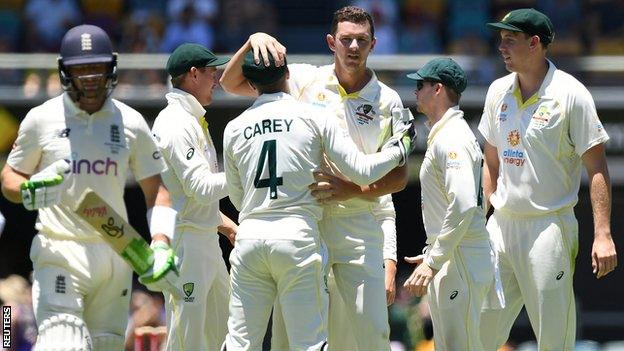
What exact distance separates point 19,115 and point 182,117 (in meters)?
6.50

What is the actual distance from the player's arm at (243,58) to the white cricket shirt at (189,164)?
39cm

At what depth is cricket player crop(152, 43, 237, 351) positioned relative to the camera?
8227 millimetres

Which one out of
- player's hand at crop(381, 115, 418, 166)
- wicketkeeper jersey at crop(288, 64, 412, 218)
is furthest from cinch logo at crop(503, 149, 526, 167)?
player's hand at crop(381, 115, 418, 166)

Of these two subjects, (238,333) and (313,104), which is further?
(313,104)

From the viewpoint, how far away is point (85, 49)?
7.17 meters

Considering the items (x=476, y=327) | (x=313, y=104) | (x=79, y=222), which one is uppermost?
(x=313, y=104)

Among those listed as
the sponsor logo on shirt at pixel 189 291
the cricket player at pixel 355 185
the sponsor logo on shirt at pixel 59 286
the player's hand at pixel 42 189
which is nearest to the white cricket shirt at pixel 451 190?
the cricket player at pixel 355 185

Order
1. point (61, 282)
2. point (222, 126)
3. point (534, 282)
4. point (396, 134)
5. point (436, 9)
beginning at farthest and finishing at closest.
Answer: point (436, 9) → point (222, 126) → point (534, 282) → point (396, 134) → point (61, 282)

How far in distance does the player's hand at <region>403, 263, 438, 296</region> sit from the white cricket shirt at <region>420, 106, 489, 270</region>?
1.4 inches

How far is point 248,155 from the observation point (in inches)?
292

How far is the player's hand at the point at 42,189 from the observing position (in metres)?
6.81

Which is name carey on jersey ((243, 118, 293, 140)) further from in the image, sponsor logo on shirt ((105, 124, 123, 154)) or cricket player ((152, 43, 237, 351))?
cricket player ((152, 43, 237, 351))

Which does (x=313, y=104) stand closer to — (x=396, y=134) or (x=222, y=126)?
(x=396, y=134)

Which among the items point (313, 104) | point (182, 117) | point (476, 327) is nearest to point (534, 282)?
point (476, 327)
